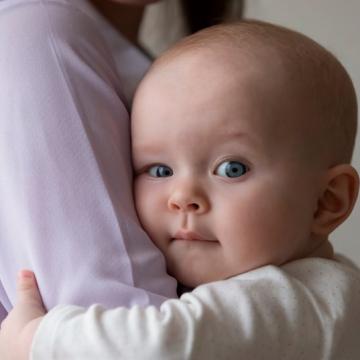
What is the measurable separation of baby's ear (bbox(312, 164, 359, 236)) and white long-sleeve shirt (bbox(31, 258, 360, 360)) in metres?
0.07

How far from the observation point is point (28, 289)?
86cm

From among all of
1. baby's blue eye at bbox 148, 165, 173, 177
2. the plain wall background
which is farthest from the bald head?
the plain wall background

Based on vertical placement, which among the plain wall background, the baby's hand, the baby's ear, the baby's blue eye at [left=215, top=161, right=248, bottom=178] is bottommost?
the plain wall background

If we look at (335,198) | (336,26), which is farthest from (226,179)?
(336,26)

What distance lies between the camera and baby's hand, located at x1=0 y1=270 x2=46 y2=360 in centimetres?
82

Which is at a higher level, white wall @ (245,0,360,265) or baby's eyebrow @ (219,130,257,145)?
baby's eyebrow @ (219,130,257,145)

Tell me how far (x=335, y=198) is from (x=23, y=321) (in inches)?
15.4

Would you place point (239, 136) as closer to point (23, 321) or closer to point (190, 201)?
point (190, 201)

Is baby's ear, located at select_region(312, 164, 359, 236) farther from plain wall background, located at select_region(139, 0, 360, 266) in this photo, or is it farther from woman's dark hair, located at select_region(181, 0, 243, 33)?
plain wall background, located at select_region(139, 0, 360, 266)

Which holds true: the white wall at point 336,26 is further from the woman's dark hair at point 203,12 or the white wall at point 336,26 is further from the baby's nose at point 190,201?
the baby's nose at point 190,201

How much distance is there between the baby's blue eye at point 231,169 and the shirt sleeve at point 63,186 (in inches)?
4.4

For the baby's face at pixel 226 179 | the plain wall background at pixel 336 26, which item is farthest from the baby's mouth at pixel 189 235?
the plain wall background at pixel 336 26

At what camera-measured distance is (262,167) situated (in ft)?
2.94

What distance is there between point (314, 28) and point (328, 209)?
3.53 feet
